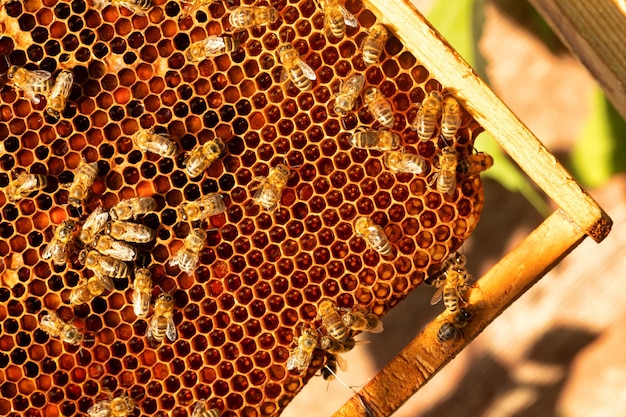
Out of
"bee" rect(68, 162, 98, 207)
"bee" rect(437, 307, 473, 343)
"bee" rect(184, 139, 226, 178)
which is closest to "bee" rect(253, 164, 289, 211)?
"bee" rect(184, 139, 226, 178)

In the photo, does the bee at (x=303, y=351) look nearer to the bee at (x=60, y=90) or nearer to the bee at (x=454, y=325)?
the bee at (x=454, y=325)

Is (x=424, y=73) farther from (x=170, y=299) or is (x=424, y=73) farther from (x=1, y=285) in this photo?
(x=1, y=285)

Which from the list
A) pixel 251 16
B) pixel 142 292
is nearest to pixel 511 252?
pixel 251 16

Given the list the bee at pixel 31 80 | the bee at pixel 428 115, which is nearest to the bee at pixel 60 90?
the bee at pixel 31 80

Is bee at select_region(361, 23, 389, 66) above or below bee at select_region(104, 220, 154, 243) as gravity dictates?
above

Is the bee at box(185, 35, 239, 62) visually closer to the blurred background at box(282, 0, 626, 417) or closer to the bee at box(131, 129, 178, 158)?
the bee at box(131, 129, 178, 158)

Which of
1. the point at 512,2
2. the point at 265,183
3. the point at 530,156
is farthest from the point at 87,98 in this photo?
the point at 512,2
